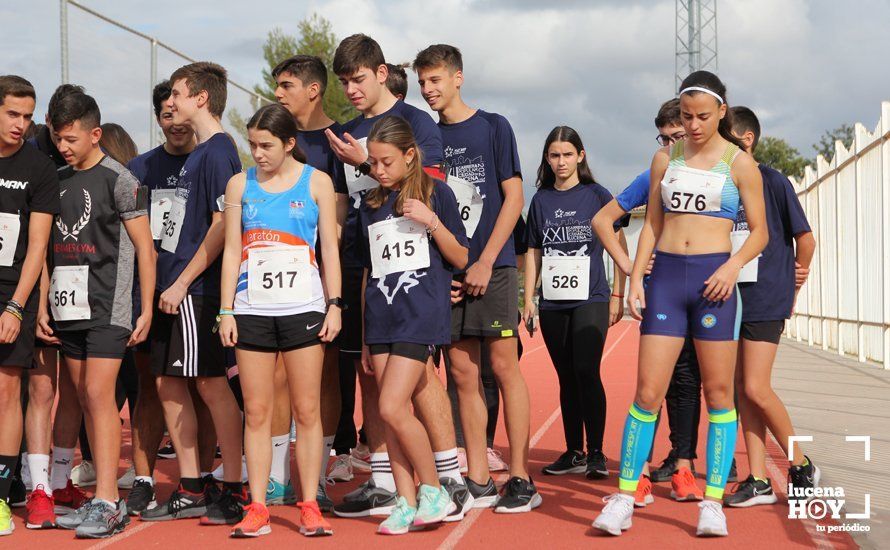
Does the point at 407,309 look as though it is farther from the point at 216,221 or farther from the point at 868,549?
the point at 868,549

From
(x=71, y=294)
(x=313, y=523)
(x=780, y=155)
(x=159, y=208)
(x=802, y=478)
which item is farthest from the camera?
(x=780, y=155)

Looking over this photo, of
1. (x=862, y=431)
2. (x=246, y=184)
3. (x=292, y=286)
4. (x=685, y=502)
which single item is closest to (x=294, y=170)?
(x=246, y=184)

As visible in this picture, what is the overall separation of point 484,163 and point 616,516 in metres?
1.80

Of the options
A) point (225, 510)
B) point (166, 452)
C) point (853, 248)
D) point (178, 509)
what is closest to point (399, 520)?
point (225, 510)

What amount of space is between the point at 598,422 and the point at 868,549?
1965mm

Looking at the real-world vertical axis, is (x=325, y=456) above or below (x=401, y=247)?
below

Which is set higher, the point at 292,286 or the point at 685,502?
the point at 292,286

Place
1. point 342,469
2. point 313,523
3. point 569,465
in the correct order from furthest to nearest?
point 569,465
point 342,469
point 313,523

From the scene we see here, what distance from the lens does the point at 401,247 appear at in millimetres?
4699

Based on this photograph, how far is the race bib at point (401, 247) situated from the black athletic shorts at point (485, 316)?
18.5 inches

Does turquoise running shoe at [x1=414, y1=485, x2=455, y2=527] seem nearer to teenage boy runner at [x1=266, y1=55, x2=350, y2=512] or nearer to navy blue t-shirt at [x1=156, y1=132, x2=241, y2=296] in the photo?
teenage boy runner at [x1=266, y1=55, x2=350, y2=512]

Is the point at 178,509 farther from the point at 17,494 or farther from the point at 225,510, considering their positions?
the point at 17,494

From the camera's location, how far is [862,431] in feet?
25.2

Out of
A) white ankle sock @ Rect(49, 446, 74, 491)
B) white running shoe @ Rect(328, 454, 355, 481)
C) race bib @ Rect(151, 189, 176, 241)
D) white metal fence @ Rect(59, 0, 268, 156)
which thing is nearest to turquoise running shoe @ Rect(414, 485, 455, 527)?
white running shoe @ Rect(328, 454, 355, 481)
